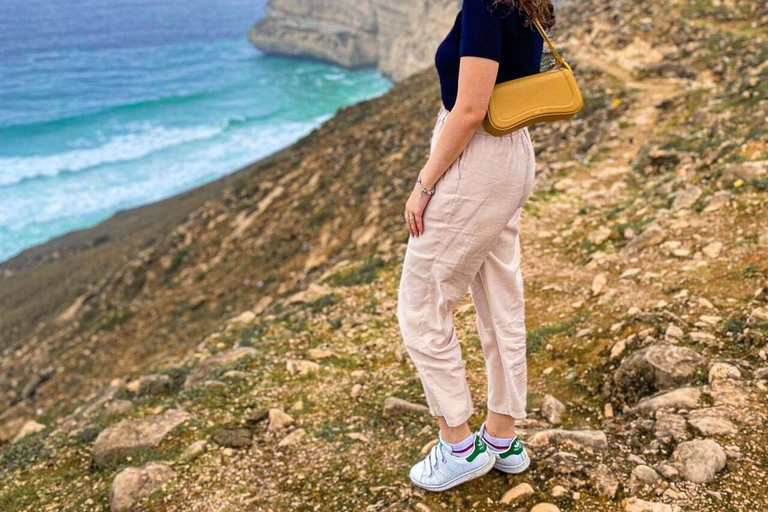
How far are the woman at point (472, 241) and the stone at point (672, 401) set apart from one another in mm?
1013

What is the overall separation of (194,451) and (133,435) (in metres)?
0.75

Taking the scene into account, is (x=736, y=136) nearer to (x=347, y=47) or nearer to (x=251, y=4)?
(x=347, y=47)

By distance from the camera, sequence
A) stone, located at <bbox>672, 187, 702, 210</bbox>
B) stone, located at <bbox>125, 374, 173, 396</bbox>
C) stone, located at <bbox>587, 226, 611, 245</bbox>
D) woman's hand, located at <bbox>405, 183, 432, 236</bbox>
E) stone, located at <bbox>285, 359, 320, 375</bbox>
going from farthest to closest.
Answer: stone, located at <bbox>587, 226, 611, 245</bbox> → stone, located at <bbox>672, 187, 702, 210</bbox> → stone, located at <bbox>125, 374, 173, 396</bbox> → stone, located at <bbox>285, 359, 320, 375</bbox> → woman's hand, located at <bbox>405, 183, 432, 236</bbox>

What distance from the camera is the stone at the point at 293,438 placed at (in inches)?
179

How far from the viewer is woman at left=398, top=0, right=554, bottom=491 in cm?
246

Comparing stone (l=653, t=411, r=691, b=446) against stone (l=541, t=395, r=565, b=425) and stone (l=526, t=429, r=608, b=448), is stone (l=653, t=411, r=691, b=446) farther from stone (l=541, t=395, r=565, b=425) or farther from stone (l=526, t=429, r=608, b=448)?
stone (l=541, t=395, r=565, b=425)

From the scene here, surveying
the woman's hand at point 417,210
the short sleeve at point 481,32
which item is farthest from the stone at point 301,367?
the short sleeve at point 481,32

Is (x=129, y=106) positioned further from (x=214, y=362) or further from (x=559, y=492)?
(x=559, y=492)

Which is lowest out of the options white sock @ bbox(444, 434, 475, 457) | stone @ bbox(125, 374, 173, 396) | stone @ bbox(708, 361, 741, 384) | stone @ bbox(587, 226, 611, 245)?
stone @ bbox(125, 374, 173, 396)

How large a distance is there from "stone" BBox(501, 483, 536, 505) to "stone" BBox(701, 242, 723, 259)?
132 inches

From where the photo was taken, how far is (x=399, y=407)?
185 inches

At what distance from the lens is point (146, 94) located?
58.5 metres

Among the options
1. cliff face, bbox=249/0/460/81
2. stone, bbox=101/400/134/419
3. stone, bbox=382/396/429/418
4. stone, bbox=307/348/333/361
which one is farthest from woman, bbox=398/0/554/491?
cliff face, bbox=249/0/460/81

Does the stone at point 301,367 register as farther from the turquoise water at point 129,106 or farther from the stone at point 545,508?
the turquoise water at point 129,106
